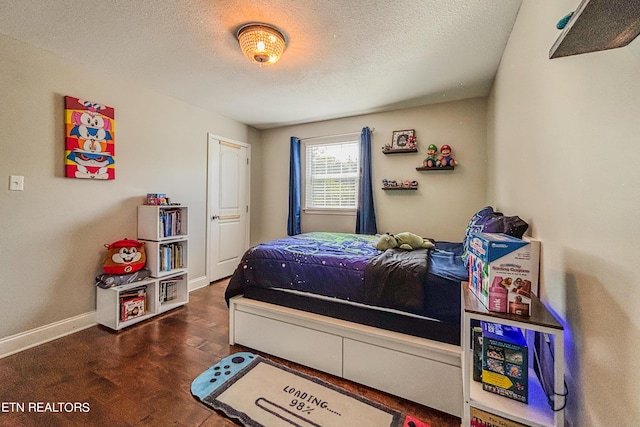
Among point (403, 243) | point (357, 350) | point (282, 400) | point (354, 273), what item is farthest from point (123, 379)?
point (403, 243)

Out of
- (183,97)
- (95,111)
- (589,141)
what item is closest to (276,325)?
(589,141)

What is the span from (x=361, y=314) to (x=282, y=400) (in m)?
0.67

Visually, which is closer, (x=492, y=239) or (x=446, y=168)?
(x=492, y=239)

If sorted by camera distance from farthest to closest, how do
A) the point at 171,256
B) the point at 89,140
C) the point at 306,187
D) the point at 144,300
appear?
the point at 306,187
the point at 171,256
the point at 144,300
the point at 89,140

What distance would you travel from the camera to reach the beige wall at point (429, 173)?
3055 mm

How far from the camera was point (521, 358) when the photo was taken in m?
0.95

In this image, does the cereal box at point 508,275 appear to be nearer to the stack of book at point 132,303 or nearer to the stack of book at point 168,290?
the stack of book at point 132,303

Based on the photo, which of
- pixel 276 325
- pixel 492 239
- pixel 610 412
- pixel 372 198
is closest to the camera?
pixel 610 412

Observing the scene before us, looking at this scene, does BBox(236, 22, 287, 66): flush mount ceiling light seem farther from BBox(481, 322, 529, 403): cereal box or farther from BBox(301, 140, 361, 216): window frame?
BBox(481, 322, 529, 403): cereal box

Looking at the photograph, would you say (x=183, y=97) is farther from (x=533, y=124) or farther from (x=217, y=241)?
(x=533, y=124)

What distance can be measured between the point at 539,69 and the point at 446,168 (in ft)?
6.02

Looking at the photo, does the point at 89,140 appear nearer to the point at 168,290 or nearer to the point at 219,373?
the point at 168,290

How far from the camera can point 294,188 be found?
13.2ft

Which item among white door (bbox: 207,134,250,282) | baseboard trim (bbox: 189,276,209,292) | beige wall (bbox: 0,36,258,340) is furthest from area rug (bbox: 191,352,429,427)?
white door (bbox: 207,134,250,282)
